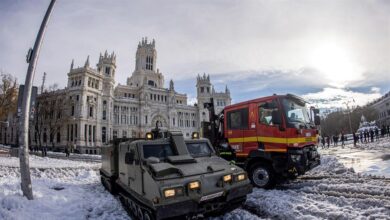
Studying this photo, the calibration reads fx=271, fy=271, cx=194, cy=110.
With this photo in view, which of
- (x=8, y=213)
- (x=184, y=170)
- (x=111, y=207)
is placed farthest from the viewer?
(x=111, y=207)

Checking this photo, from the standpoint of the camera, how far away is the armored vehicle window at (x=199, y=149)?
7.83m

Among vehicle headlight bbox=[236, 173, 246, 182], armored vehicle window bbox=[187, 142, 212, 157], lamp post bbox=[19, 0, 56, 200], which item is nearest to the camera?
vehicle headlight bbox=[236, 173, 246, 182]

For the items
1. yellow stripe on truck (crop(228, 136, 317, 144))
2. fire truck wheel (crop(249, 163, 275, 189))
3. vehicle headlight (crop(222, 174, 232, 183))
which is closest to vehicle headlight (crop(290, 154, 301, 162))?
yellow stripe on truck (crop(228, 136, 317, 144))

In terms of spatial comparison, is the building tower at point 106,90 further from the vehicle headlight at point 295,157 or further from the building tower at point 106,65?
the vehicle headlight at point 295,157

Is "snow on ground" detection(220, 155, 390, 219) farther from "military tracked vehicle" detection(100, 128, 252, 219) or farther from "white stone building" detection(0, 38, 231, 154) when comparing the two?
"white stone building" detection(0, 38, 231, 154)

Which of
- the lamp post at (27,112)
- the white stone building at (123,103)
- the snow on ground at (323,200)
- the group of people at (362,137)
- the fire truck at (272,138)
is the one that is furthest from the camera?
the white stone building at (123,103)

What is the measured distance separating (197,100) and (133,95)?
23.9 m

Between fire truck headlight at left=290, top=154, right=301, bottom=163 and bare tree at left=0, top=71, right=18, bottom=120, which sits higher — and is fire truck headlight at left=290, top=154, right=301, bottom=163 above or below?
below

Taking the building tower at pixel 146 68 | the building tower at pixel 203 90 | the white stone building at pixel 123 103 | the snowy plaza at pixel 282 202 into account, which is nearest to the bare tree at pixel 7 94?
the white stone building at pixel 123 103

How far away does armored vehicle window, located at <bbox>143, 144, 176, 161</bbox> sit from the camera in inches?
276

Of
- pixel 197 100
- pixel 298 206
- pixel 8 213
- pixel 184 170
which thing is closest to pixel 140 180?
pixel 184 170

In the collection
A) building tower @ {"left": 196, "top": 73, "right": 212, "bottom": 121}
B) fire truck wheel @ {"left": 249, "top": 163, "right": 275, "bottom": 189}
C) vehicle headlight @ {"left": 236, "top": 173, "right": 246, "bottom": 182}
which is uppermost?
building tower @ {"left": 196, "top": 73, "right": 212, "bottom": 121}

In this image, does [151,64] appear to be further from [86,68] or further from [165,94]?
[86,68]

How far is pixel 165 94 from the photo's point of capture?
91438 mm
